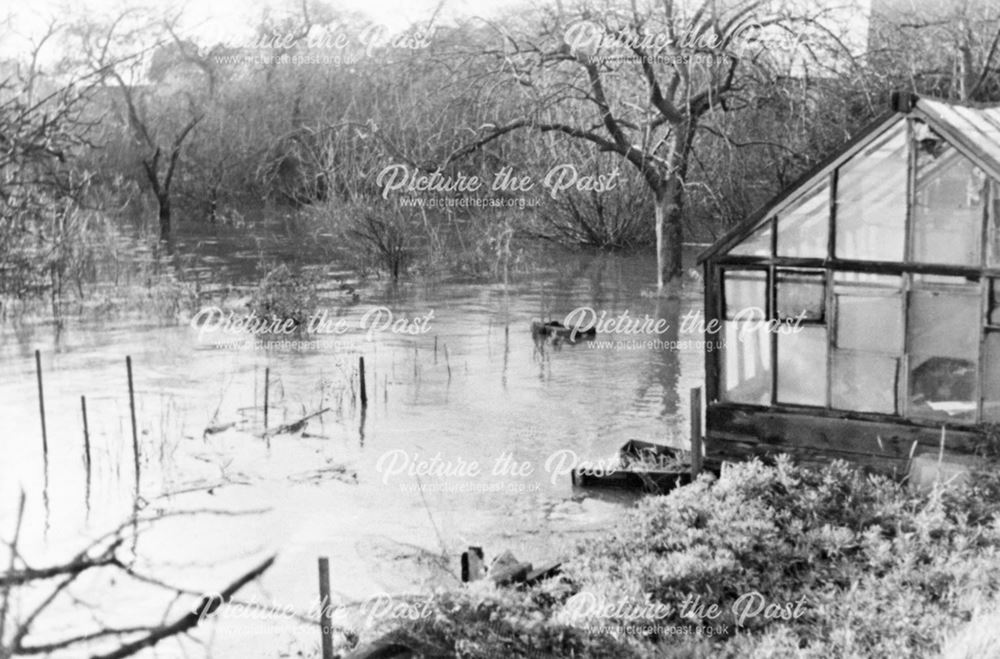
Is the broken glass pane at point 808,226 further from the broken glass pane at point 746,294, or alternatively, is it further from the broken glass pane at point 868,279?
the broken glass pane at point 746,294

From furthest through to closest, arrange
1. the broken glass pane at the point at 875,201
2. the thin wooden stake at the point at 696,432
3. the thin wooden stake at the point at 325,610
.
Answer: the thin wooden stake at the point at 696,432 < the broken glass pane at the point at 875,201 < the thin wooden stake at the point at 325,610

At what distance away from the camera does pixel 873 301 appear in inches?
618

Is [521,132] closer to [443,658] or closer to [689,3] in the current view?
[689,3]

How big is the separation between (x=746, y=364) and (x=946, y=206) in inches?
133

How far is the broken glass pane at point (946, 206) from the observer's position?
49.5 feet

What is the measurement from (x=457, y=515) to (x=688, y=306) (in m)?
16.0

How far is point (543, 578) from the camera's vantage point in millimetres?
13211

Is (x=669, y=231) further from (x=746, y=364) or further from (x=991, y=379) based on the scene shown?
(x=991, y=379)

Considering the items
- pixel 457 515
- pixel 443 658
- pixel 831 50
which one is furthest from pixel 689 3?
pixel 443 658

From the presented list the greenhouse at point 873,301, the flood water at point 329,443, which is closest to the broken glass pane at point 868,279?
the greenhouse at point 873,301

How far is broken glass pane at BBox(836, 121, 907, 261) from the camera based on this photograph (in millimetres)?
15531

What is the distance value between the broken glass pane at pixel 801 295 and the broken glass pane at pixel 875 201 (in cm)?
51

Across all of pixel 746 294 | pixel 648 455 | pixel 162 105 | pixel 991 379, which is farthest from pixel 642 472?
pixel 162 105

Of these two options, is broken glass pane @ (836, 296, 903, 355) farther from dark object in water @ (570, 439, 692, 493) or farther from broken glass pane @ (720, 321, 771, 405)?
dark object in water @ (570, 439, 692, 493)
